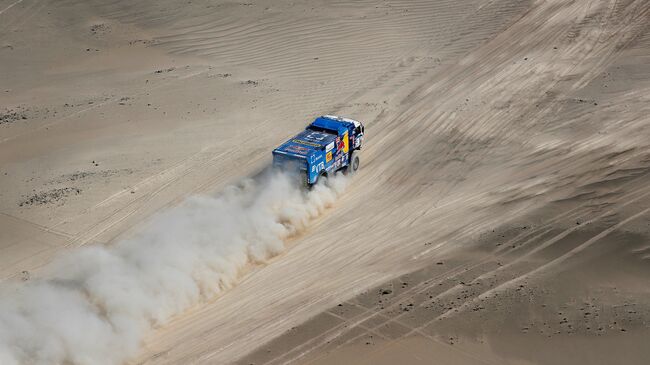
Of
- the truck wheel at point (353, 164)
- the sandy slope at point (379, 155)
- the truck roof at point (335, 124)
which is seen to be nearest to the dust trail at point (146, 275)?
the sandy slope at point (379, 155)

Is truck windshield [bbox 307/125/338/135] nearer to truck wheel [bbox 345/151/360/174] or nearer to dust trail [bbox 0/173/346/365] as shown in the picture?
truck wheel [bbox 345/151/360/174]

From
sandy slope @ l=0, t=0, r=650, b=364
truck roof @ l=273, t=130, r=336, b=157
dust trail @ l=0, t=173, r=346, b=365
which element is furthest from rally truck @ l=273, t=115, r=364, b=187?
sandy slope @ l=0, t=0, r=650, b=364

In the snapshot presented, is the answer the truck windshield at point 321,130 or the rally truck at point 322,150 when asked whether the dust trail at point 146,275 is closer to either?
the rally truck at point 322,150

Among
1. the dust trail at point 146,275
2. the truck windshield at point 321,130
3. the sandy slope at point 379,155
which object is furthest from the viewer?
the truck windshield at point 321,130

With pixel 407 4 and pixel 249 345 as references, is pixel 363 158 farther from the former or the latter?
pixel 407 4

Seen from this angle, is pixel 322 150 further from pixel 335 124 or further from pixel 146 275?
pixel 146 275

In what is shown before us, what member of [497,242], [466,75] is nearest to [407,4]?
[466,75]

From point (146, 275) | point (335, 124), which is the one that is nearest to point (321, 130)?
point (335, 124)
